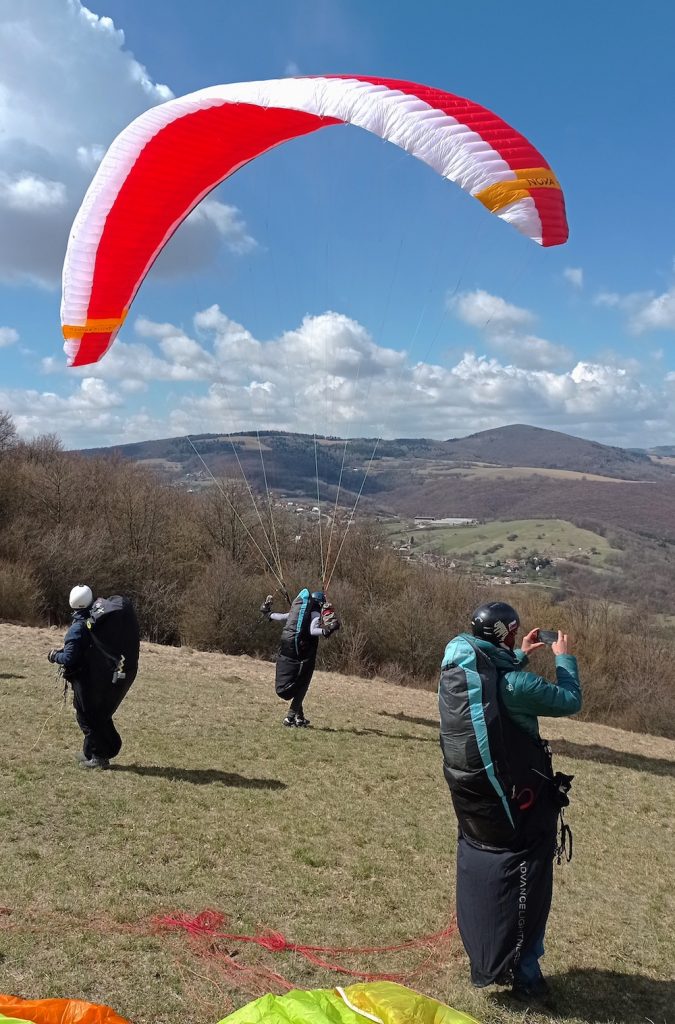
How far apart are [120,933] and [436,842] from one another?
3.29 meters

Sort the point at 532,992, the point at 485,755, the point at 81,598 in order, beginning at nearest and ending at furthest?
the point at 485,755
the point at 532,992
the point at 81,598

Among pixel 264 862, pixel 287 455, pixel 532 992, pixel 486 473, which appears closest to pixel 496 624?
pixel 532 992

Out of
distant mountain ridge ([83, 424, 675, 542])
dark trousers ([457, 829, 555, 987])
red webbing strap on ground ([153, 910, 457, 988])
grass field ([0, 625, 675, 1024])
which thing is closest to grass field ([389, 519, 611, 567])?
distant mountain ridge ([83, 424, 675, 542])

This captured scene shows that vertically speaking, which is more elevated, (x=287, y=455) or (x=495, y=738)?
(x=287, y=455)

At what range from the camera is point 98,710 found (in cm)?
689

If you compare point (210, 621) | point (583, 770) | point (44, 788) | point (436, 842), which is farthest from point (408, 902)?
point (210, 621)

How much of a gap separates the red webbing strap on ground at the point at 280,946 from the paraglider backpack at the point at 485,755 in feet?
3.81

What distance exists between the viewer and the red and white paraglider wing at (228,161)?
245 inches

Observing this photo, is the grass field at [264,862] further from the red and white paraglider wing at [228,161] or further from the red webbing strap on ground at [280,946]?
the red and white paraglider wing at [228,161]

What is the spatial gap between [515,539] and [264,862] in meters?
63.9

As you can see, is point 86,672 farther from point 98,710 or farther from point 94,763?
point 94,763

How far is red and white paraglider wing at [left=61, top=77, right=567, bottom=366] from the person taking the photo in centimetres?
623

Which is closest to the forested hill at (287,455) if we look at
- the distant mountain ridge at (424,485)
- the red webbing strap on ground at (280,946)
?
the distant mountain ridge at (424,485)

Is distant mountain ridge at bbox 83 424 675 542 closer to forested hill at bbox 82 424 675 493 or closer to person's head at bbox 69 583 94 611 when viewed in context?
forested hill at bbox 82 424 675 493
